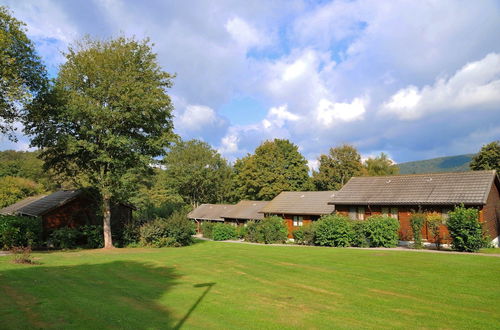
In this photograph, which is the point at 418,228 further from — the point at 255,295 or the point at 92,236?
the point at 92,236

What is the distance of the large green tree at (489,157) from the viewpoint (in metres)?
46.5

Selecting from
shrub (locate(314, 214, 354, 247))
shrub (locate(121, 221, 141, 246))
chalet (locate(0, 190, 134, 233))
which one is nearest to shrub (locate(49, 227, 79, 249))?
chalet (locate(0, 190, 134, 233))

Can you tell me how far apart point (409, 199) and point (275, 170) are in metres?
35.9

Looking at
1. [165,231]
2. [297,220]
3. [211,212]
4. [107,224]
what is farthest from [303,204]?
[211,212]

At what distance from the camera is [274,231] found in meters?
35.9

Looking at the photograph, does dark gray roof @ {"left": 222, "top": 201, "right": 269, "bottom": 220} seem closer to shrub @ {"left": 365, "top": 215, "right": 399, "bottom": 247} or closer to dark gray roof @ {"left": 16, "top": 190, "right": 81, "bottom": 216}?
shrub @ {"left": 365, "top": 215, "right": 399, "bottom": 247}

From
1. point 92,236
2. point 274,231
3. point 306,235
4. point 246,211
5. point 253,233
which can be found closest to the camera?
point 92,236

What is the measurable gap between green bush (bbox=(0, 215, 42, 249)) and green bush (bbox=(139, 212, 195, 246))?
27.0 feet

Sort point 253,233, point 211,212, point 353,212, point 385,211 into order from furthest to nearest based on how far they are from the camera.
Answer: point 211,212, point 253,233, point 353,212, point 385,211

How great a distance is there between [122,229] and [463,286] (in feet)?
96.2

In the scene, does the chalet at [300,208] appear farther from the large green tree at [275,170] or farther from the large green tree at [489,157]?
the large green tree at [489,157]

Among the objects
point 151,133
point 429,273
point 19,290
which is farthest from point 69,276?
point 151,133

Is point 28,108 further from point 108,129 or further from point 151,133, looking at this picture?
point 151,133

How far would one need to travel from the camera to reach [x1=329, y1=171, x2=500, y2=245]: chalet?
27.7 m
